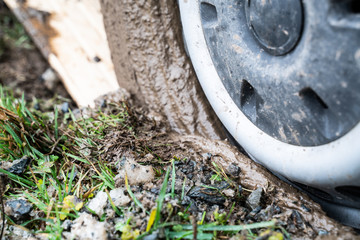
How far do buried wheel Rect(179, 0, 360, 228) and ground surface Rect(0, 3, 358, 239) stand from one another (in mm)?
144

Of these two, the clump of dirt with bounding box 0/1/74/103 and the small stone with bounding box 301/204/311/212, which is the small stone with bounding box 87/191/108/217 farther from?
the clump of dirt with bounding box 0/1/74/103

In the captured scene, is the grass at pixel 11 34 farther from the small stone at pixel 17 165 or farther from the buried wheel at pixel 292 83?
the buried wheel at pixel 292 83

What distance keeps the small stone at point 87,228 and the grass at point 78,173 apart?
49 mm

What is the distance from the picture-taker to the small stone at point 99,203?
131 cm

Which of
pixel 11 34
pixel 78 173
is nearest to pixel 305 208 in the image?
pixel 78 173

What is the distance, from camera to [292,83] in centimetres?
120

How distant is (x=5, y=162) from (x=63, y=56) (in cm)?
119

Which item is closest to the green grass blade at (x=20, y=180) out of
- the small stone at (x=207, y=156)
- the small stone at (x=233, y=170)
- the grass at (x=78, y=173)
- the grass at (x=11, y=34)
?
the grass at (x=78, y=173)

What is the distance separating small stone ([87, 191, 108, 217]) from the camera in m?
1.31

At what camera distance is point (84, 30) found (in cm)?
269

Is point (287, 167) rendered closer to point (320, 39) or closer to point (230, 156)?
point (230, 156)

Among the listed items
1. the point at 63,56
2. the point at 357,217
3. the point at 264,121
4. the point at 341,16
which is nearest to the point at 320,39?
the point at 341,16

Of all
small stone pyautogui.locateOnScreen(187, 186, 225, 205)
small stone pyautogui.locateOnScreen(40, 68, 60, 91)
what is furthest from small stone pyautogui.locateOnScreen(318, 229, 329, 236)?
small stone pyautogui.locateOnScreen(40, 68, 60, 91)

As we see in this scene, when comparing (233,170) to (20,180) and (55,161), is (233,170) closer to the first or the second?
(55,161)
